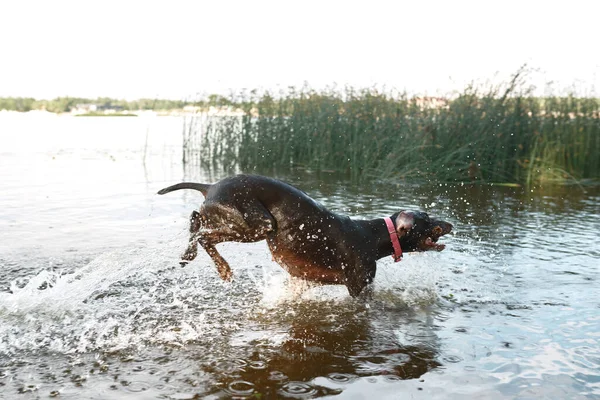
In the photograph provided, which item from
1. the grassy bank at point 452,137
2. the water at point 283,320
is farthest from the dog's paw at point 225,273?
the grassy bank at point 452,137

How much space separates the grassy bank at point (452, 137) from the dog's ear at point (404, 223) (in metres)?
8.01

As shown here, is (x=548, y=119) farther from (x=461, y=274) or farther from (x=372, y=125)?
(x=461, y=274)

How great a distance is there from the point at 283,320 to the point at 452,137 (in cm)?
970

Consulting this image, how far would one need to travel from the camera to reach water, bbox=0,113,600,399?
4.14 metres

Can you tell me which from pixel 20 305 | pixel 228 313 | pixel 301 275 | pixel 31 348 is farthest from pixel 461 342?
pixel 20 305

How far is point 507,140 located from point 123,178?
890 centimetres

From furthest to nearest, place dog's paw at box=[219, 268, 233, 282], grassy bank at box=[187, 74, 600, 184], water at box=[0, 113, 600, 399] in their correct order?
grassy bank at box=[187, 74, 600, 184]
dog's paw at box=[219, 268, 233, 282]
water at box=[0, 113, 600, 399]

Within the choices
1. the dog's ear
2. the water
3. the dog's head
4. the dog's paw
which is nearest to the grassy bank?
the water

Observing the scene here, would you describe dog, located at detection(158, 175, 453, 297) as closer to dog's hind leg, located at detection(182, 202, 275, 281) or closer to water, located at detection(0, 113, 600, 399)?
dog's hind leg, located at detection(182, 202, 275, 281)

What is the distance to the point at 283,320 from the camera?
17.6 ft

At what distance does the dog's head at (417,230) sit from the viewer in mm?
5695

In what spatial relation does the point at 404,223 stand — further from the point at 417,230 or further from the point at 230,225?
the point at 230,225

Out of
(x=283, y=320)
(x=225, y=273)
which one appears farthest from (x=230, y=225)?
(x=283, y=320)

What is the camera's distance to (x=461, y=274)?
6.90 meters
